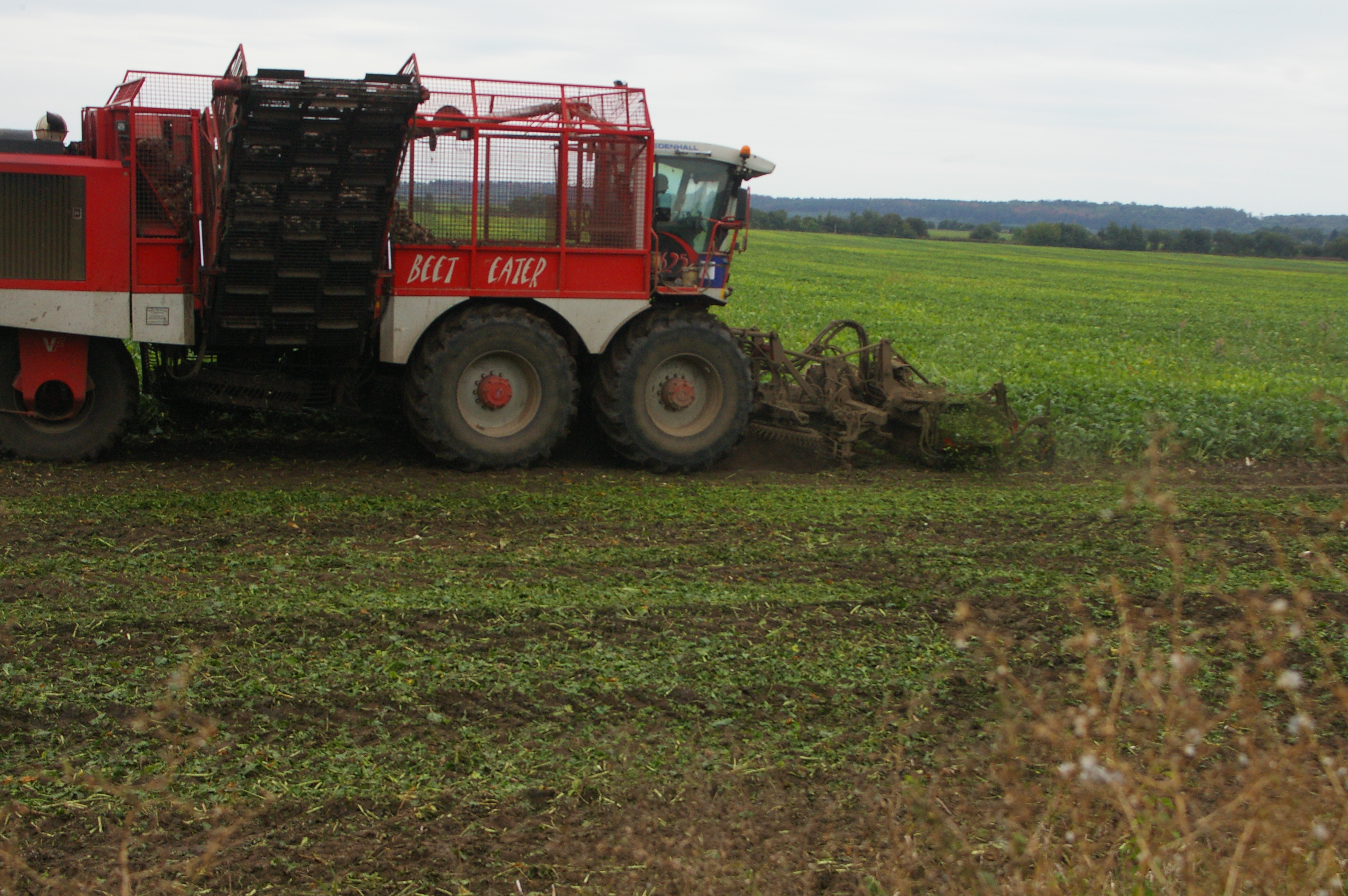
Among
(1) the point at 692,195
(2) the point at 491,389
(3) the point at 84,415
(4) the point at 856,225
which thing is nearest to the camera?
(3) the point at 84,415

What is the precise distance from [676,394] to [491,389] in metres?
1.41

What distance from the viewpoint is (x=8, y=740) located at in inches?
168

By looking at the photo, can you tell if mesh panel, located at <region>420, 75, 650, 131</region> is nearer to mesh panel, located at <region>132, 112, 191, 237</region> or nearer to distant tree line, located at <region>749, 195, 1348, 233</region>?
mesh panel, located at <region>132, 112, 191, 237</region>

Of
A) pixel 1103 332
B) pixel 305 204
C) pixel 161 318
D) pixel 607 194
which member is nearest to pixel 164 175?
pixel 161 318

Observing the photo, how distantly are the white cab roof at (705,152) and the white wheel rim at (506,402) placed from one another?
78.8 inches

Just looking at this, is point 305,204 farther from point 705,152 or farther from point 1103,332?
point 1103,332

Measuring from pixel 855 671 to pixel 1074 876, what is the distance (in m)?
2.24

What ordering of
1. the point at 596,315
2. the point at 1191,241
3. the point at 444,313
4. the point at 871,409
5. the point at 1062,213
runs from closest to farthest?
the point at 444,313, the point at 596,315, the point at 871,409, the point at 1191,241, the point at 1062,213

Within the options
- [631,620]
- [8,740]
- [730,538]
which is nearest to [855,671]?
[631,620]

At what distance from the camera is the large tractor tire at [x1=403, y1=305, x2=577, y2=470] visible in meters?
8.70

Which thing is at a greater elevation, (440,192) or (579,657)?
(440,192)

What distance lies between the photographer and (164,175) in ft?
26.4

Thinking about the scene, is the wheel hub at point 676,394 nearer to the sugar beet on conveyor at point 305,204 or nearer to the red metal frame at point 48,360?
the sugar beet on conveyor at point 305,204

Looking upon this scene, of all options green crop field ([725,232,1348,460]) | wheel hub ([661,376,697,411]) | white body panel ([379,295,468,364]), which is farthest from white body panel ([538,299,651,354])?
green crop field ([725,232,1348,460])
